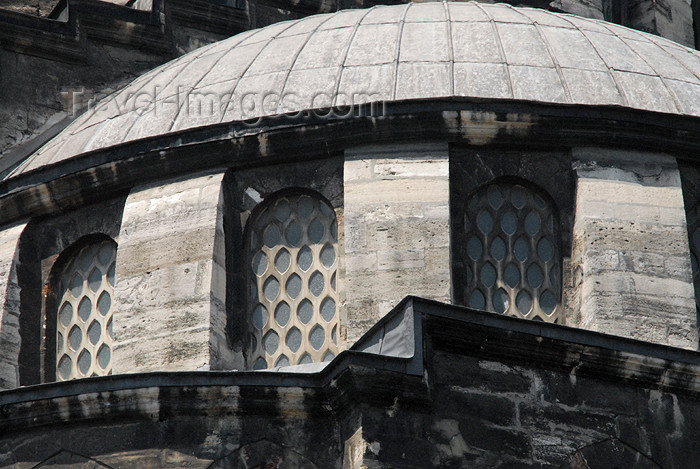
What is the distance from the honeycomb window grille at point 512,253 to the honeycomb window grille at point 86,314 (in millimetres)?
3522

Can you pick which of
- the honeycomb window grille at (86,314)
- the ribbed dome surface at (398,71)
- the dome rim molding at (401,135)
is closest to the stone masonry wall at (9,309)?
the honeycomb window grille at (86,314)

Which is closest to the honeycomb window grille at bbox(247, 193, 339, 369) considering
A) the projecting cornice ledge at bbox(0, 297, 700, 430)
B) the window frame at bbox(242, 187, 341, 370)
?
the window frame at bbox(242, 187, 341, 370)

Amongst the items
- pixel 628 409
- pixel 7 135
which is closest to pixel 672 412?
pixel 628 409

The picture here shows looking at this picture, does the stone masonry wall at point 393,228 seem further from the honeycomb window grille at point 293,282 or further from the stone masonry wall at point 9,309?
the stone masonry wall at point 9,309

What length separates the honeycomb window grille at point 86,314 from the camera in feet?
56.4

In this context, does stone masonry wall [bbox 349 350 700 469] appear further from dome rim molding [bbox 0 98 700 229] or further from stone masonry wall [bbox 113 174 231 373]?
dome rim molding [bbox 0 98 700 229]

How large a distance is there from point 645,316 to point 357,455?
4.23 m

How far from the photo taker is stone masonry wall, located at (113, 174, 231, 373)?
1625 centimetres

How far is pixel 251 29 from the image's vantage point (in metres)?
22.1

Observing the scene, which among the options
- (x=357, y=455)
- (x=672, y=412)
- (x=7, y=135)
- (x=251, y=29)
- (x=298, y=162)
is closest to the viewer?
(x=357, y=455)

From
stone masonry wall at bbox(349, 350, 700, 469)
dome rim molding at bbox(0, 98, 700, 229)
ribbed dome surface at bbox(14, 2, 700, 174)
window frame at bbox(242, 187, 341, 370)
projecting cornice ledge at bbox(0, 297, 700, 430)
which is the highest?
ribbed dome surface at bbox(14, 2, 700, 174)

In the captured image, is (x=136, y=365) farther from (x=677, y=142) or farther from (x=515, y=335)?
(x=677, y=142)

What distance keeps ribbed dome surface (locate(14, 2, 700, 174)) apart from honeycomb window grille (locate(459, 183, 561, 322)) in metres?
1.04

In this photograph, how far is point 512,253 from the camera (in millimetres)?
16703
